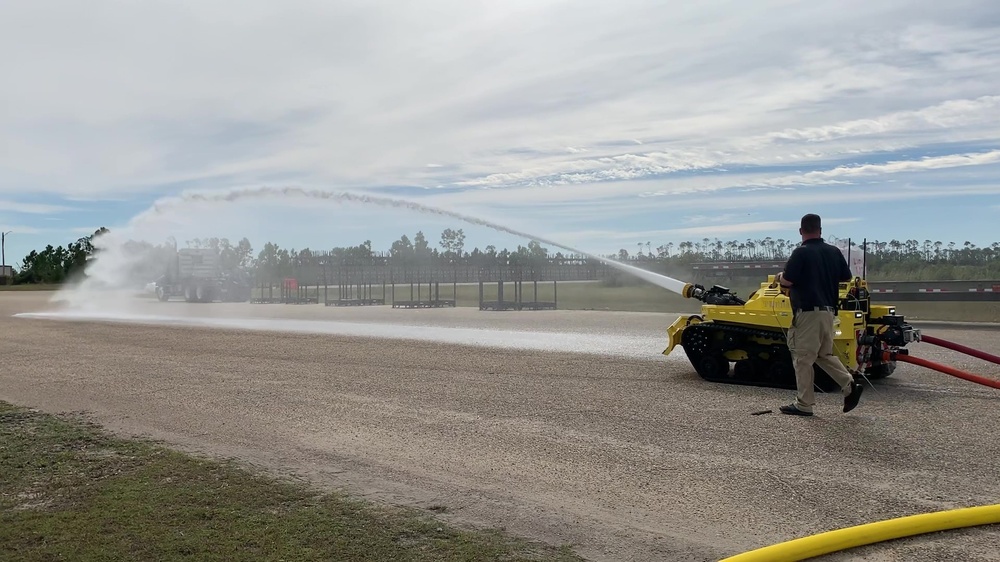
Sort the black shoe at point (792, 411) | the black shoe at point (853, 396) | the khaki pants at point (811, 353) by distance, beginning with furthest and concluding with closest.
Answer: the black shoe at point (792, 411) → the khaki pants at point (811, 353) → the black shoe at point (853, 396)

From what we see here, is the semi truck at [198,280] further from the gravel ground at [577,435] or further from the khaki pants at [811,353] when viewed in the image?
the khaki pants at [811,353]

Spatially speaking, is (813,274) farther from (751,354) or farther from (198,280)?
(198,280)

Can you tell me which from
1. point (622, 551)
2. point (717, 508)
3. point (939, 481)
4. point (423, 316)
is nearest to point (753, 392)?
point (939, 481)

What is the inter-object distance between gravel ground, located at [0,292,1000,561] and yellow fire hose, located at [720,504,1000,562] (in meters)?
0.07

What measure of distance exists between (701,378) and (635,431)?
150 inches

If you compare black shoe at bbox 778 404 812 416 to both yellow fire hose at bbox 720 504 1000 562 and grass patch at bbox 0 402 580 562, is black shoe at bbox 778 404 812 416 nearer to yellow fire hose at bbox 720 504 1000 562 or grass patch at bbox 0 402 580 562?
yellow fire hose at bbox 720 504 1000 562

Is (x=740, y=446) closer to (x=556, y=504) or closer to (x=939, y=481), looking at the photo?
(x=939, y=481)

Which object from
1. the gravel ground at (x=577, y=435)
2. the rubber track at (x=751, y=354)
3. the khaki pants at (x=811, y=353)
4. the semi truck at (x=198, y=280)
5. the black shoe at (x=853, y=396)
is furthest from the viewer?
the semi truck at (x=198, y=280)

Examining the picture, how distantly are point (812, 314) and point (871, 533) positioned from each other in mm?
4192

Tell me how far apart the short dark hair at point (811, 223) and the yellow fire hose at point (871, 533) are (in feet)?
13.7

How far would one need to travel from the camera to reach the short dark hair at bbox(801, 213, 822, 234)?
29.3ft

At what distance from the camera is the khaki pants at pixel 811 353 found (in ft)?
28.3

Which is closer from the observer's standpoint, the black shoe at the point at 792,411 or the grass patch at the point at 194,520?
the grass patch at the point at 194,520

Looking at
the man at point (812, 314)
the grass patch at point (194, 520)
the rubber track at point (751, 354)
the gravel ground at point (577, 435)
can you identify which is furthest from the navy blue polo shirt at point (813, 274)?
the grass patch at point (194, 520)
